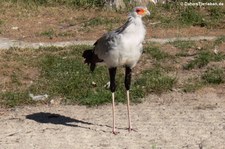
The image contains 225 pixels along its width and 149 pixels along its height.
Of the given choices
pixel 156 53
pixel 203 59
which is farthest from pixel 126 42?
pixel 156 53

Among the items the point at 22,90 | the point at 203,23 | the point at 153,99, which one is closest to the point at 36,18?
the point at 203,23

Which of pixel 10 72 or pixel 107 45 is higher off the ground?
pixel 107 45

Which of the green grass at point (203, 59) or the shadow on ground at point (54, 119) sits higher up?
the green grass at point (203, 59)

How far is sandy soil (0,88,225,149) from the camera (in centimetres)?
627

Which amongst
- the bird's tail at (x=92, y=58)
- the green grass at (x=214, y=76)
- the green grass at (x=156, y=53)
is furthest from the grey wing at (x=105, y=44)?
the green grass at (x=156, y=53)

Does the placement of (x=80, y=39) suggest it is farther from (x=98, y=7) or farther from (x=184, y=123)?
(x=184, y=123)

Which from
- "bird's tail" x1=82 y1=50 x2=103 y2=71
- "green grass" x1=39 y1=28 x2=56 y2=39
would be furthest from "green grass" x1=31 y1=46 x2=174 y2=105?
"green grass" x1=39 y1=28 x2=56 y2=39

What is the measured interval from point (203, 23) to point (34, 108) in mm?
6956

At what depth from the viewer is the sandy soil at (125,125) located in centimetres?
627

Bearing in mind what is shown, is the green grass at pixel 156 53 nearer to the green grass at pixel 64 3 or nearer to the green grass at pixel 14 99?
the green grass at pixel 14 99

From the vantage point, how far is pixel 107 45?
21.1ft

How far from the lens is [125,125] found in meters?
7.05

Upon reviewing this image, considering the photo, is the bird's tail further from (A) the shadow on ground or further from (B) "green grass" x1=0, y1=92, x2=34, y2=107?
(B) "green grass" x1=0, y1=92, x2=34, y2=107

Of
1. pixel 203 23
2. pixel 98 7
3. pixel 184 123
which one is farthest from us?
pixel 98 7
